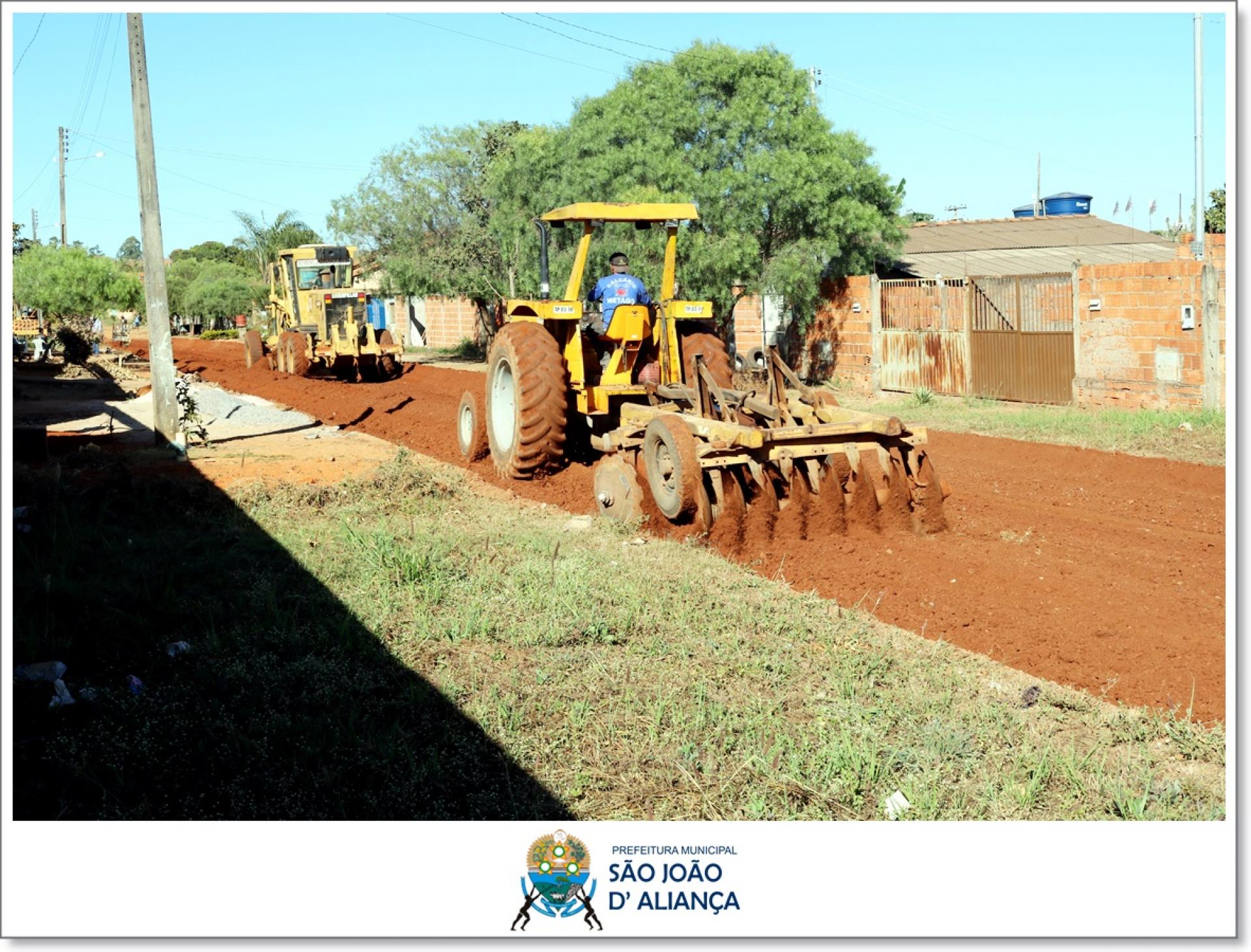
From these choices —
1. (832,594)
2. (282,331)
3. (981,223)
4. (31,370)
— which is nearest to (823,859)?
(832,594)

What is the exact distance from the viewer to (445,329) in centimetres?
4341

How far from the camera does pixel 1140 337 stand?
16.7 metres

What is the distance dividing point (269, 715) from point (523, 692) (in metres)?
1.14

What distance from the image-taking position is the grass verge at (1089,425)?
13.5 meters

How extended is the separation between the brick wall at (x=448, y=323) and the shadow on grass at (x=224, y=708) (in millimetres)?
32712

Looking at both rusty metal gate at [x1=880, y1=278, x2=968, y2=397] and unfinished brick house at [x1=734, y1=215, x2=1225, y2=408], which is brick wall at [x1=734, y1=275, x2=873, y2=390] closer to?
unfinished brick house at [x1=734, y1=215, x2=1225, y2=408]

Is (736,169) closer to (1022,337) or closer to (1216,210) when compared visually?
(1022,337)

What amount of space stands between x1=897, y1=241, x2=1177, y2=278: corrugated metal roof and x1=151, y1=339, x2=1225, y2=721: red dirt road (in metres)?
14.6

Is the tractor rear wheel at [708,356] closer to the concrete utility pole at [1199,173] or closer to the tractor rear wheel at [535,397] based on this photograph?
the tractor rear wheel at [535,397]

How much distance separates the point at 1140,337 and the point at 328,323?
15.9 m

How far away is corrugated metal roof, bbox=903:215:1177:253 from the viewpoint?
30438 mm

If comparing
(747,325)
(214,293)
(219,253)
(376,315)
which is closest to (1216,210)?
(747,325)

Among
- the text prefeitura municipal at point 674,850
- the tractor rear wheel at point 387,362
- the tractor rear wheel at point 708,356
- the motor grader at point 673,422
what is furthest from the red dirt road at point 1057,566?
the tractor rear wheel at point 387,362

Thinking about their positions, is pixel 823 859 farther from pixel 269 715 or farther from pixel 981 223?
pixel 981 223
